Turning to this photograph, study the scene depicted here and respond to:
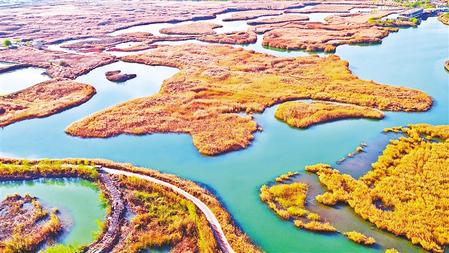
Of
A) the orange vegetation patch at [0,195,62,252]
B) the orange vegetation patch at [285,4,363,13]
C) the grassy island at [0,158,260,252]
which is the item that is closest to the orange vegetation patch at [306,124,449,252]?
the grassy island at [0,158,260,252]

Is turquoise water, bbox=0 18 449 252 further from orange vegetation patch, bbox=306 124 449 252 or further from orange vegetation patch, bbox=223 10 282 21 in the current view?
orange vegetation patch, bbox=223 10 282 21

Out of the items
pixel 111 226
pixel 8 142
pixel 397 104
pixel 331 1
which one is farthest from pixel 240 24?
pixel 111 226

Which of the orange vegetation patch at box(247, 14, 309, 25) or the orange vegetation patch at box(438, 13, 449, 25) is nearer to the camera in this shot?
the orange vegetation patch at box(438, 13, 449, 25)

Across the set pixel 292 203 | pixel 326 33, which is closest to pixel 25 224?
pixel 292 203

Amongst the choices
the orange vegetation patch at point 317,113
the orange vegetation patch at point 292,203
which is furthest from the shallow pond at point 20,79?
the orange vegetation patch at point 292,203

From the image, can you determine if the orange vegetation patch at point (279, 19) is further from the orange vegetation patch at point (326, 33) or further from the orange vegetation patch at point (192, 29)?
the orange vegetation patch at point (192, 29)

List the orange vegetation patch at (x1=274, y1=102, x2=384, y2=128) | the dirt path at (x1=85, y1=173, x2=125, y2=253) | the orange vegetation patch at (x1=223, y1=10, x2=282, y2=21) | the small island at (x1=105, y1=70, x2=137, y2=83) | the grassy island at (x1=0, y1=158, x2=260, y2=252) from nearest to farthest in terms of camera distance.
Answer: the dirt path at (x1=85, y1=173, x2=125, y2=253) → the grassy island at (x1=0, y1=158, x2=260, y2=252) → the orange vegetation patch at (x1=274, y1=102, x2=384, y2=128) → the small island at (x1=105, y1=70, x2=137, y2=83) → the orange vegetation patch at (x1=223, y1=10, x2=282, y2=21)

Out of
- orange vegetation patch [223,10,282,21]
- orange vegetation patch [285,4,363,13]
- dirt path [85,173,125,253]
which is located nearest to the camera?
dirt path [85,173,125,253]
